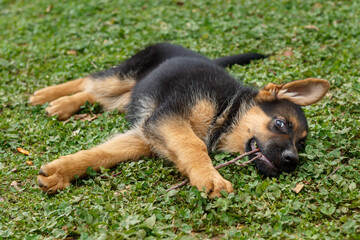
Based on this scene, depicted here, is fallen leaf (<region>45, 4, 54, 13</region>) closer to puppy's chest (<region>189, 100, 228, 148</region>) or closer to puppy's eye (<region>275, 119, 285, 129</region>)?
puppy's chest (<region>189, 100, 228, 148</region>)

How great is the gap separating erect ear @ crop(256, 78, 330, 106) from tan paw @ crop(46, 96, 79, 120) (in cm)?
236

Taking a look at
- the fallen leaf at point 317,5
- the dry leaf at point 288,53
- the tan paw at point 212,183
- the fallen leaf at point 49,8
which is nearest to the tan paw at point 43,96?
the tan paw at point 212,183

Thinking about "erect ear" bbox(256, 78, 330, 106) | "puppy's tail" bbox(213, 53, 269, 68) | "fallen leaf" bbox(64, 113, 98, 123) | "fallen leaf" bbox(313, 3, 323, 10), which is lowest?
"fallen leaf" bbox(64, 113, 98, 123)

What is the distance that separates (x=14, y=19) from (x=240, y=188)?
6914 millimetres

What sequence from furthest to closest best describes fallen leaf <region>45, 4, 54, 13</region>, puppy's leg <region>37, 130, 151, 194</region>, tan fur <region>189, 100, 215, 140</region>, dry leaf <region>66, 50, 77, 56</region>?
fallen leaf <region>45, 4, 54, 13</region>, dry leaf <region>66, 50, 77, 56</region>, tan fur <region>189, 100, 215, 140</region>, puppy's leg <region>37, 130, 151, 194</region>

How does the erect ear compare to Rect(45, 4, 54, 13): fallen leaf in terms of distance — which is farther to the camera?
Rect(45, 4, 54, 13): fallen leaf

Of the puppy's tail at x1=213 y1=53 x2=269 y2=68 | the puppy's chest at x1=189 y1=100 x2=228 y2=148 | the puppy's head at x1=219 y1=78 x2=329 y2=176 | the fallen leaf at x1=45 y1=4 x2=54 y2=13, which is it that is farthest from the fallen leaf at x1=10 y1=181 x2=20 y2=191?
the fallen leaf at x1=45 y1=4 x2=54 y2=13

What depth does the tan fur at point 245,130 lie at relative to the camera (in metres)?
4.01

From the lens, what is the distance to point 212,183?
334cm

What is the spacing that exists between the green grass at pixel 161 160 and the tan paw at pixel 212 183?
7cm

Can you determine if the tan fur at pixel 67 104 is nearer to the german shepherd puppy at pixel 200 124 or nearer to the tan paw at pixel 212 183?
the german shepherd puppy at pixel 200 124

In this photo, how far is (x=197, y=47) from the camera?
679 cm

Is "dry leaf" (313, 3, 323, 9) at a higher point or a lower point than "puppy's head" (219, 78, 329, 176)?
higher

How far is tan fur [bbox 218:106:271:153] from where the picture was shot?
4005 millimetres
